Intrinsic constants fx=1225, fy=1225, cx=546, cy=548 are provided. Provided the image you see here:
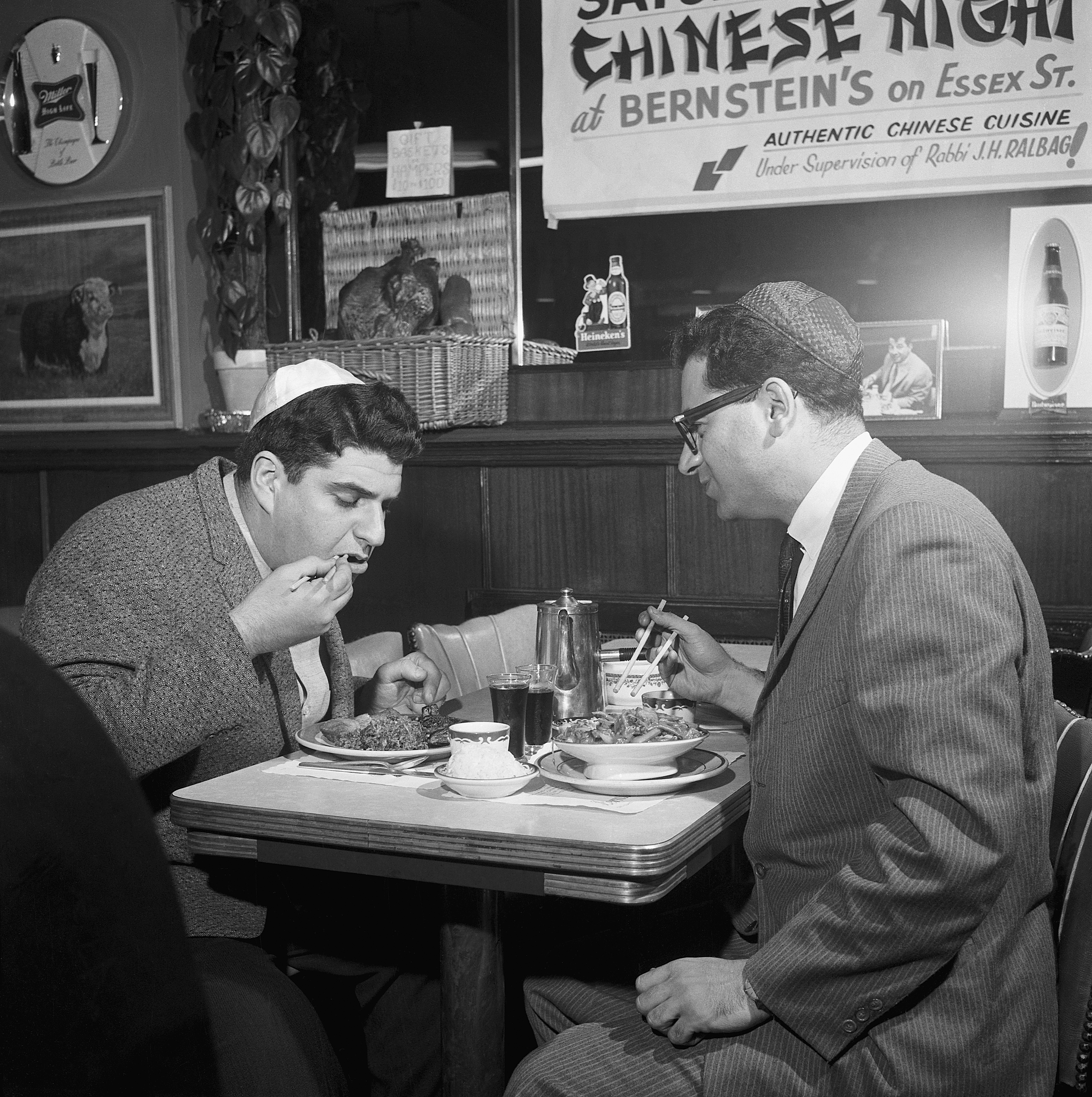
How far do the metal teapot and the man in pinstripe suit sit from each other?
61cm

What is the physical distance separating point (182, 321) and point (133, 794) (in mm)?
4417

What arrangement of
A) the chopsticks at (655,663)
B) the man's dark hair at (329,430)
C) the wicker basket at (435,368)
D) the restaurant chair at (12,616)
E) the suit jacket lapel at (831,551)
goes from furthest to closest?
the wicker basket at (435,368), the restaurant chair at (12,616), the chopsticks at (655,663), the man's dark hair at (329,430), the suit jacket lapel at (831,551)

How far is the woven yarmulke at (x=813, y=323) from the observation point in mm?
1653

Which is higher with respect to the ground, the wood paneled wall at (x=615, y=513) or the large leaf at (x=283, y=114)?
the large leaf at (x=283, y=114)

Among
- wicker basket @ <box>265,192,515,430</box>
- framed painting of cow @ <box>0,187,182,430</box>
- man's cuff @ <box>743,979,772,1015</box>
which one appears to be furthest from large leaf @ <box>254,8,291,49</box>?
man's cuff @ <box>743,979,772,1015</box>

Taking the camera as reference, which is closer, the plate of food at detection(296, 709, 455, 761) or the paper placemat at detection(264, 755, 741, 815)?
the paper placemat at detection(264, 755, 741, 815)

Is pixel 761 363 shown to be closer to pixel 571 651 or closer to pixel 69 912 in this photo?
pixel 571 651

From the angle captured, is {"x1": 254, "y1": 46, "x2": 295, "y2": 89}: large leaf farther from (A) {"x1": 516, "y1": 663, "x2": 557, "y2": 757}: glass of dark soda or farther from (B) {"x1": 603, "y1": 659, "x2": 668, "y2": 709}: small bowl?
(A) {"x1": 516, "y1": 663, "x2": 557, "y2": 757}: glass of dark soda

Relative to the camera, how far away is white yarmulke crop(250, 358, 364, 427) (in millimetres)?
2363

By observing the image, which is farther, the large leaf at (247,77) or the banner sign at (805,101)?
the large leaf at (247,77)

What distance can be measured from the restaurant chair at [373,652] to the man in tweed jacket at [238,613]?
0.20 metres

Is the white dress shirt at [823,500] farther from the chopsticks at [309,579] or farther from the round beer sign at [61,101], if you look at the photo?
the round beer sign at [61,101]

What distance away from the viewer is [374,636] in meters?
2.81

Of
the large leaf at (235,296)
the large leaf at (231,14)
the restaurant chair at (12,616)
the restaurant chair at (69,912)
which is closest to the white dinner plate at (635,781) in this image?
the restaurant chair at (12,616)
